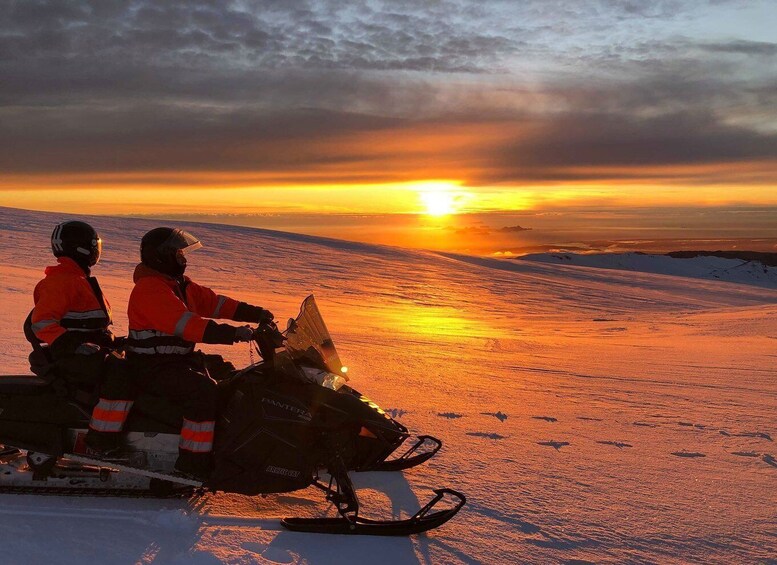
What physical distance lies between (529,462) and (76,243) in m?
3.22

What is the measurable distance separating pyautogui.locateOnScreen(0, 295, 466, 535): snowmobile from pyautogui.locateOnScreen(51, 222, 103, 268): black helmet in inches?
27.8

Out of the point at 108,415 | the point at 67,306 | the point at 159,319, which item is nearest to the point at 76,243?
the point at 67,306

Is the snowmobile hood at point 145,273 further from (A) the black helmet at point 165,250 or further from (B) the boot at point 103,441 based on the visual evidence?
(B) the boot at point 103,441

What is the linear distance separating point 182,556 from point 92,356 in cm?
117

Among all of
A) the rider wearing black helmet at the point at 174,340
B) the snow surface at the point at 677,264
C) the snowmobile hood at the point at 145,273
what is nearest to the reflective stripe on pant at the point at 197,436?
the rider wearing black helmet at the point at 174,340

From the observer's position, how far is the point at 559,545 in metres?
3.36

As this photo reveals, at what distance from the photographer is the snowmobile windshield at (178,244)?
3.60 m

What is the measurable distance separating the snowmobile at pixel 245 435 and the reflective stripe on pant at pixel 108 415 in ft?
0.36

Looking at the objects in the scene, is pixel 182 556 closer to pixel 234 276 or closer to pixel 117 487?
pixel 117 487

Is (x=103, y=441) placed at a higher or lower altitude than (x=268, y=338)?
lower

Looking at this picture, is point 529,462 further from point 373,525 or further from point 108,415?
point 108,415

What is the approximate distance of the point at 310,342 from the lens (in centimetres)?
385

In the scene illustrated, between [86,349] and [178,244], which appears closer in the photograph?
[86,349]

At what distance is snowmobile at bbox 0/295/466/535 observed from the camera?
3.64 m
